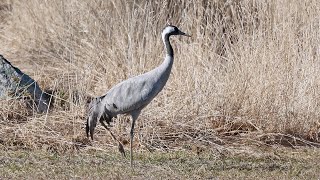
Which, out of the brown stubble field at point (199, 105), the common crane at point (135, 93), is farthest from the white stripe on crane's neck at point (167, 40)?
the brown stubble field at point (199, 105)

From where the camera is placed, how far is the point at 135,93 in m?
7.88

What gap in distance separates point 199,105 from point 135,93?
1.87m

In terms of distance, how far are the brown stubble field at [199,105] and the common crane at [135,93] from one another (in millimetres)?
524

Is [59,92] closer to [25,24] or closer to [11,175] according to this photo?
[11,175]

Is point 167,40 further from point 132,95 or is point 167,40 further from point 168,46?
point 132,95

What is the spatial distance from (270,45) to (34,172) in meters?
3.77

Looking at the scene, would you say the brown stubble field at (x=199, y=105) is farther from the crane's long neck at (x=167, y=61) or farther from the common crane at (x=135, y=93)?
the crane's long neck at (x=167, y=61)

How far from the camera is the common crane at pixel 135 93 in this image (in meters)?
7.86

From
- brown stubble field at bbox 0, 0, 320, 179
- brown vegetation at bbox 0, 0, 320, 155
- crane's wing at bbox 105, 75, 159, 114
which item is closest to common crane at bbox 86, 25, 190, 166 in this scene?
crane's wing at bbox 105, 75, 159, 114

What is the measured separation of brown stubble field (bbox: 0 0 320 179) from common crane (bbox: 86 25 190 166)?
52cm

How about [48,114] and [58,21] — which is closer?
[48,114]

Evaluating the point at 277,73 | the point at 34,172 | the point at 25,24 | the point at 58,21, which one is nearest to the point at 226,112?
the point at 277,73

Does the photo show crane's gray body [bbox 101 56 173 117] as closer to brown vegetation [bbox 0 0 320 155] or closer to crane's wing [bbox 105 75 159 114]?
crane's wing [bbox 105 75 159 114]

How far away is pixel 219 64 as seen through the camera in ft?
34.1
